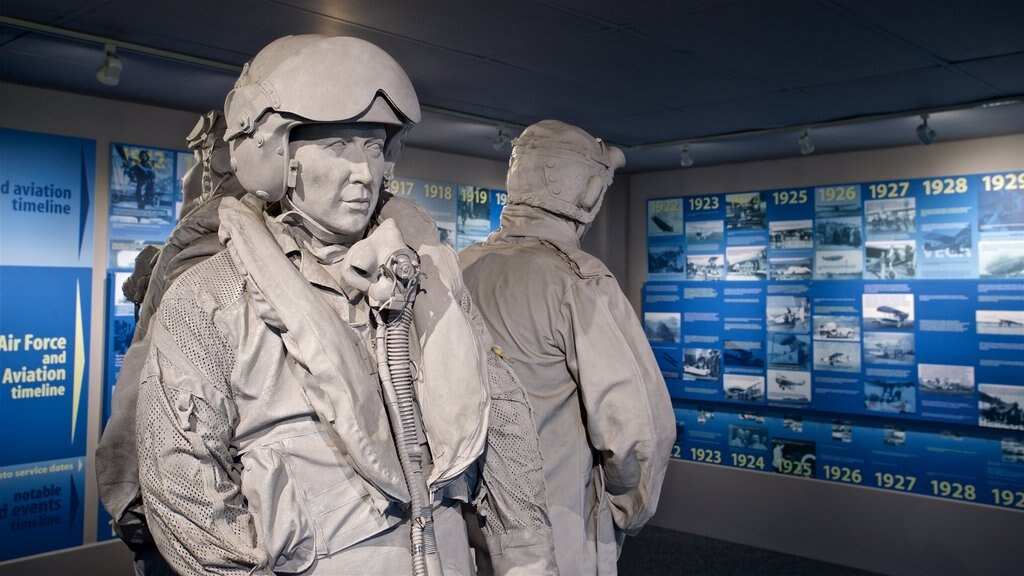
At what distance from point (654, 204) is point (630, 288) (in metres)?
0.68

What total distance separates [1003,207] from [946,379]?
104 centimetres

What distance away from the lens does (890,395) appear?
17.0 ft

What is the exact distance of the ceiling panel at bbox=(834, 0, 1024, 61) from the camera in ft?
9.09

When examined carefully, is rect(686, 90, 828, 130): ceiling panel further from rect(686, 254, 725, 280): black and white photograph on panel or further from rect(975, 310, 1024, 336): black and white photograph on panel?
rect(975, 310, 1024, 336): black and white photograph on panel

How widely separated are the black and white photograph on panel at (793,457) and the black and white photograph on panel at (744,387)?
0.33m

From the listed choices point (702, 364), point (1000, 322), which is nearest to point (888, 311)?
point (1000, 322)

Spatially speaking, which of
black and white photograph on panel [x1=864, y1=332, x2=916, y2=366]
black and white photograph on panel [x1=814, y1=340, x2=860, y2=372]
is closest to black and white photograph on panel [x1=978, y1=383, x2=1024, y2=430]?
black and white photograph on panel [x1=864, y1=332, x2=916, y2=366]

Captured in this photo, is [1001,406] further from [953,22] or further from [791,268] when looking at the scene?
[953,22]

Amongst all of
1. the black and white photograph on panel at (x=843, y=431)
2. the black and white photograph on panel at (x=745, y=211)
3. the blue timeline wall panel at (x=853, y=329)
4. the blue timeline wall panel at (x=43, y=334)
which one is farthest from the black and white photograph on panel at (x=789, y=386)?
the blue timeline wall panel at (x=43, y=334)

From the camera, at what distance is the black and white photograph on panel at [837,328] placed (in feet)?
17.5

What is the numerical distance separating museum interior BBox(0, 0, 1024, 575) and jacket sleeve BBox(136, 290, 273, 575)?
179 cm

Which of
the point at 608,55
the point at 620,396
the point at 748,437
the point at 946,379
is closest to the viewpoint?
the point at 620,396

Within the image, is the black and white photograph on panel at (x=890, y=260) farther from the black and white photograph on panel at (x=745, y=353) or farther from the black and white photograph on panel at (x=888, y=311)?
the black and white photograph on panel at (x=745, y=353)

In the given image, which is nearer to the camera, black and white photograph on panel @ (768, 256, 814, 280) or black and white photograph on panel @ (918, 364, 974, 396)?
black and white photograph on panel @ (918, 364, 974, 396)
